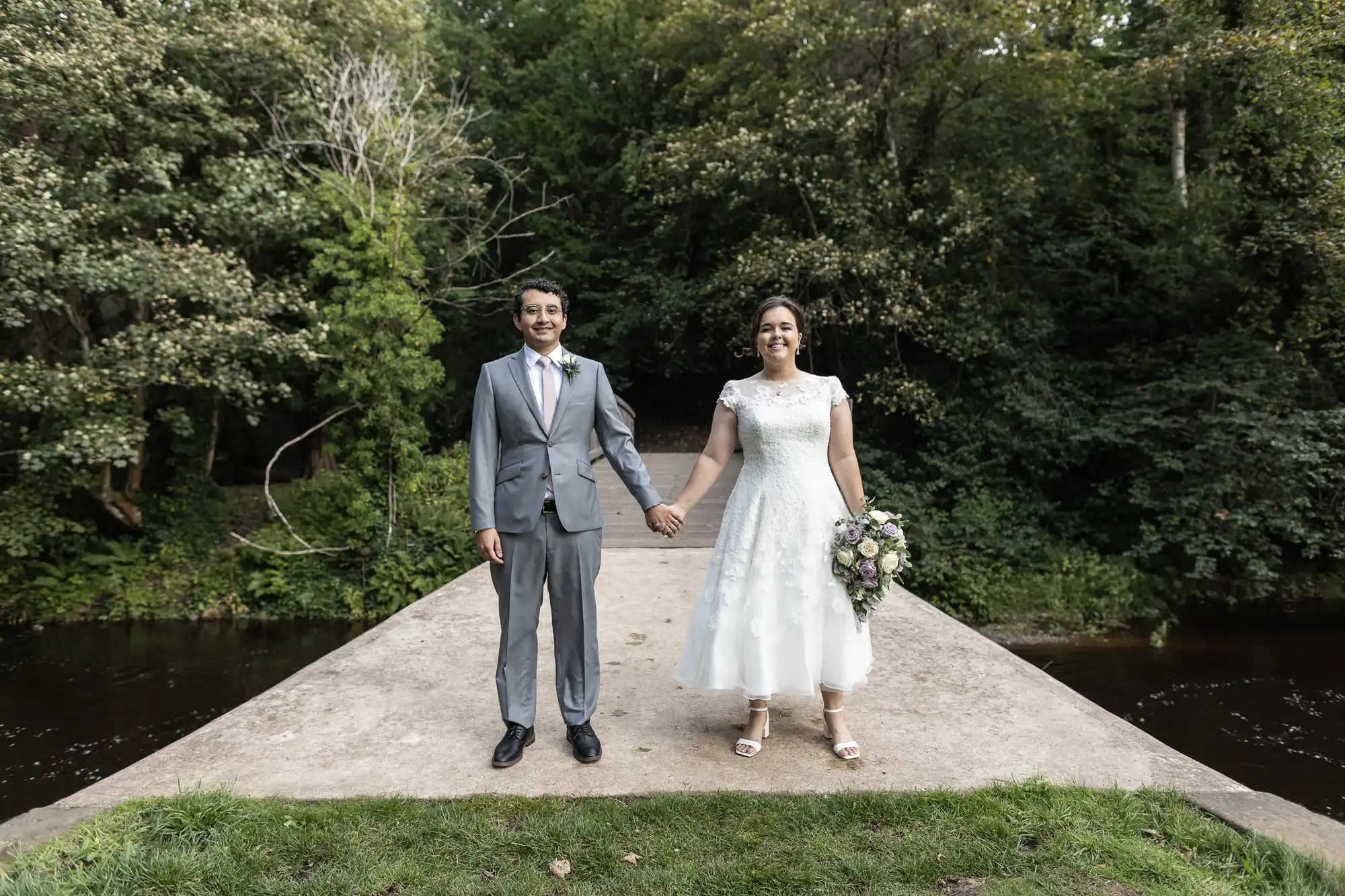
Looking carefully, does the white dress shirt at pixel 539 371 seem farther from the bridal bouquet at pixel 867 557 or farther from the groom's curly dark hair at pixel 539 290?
the bridal bouquet at pixel 867 557

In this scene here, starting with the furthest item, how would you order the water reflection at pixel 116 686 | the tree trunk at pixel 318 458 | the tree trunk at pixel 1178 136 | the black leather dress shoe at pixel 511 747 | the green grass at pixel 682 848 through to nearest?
the tree trunk at pixel 318 458
the tree trunk at pixel 1178 136
the water reflection at pixel 116 686
the black leather dress shoe at pixel 511 747
the green grass at pixel 682 848

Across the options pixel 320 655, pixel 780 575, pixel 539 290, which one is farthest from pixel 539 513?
pixel 320 655

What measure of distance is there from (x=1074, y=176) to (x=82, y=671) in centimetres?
1428

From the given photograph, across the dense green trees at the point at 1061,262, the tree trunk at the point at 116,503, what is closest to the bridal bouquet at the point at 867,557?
the dense green trees at the point at 1061,262

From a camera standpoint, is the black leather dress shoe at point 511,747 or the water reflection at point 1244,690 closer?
the black leather dress shoe at point 511,747

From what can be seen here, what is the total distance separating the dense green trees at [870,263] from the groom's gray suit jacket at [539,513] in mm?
6952

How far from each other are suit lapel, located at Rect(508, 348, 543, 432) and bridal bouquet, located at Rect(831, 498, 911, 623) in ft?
4.33

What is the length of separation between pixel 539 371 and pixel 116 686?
7120mm

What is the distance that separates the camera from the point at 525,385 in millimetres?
3348

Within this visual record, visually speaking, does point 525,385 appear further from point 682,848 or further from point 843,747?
Answer: point 843,747

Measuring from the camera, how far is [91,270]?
8289 mm

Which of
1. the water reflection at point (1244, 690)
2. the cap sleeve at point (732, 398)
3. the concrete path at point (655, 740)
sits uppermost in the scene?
the cap sleeve at point (732, 398)

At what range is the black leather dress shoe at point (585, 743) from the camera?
3318mm

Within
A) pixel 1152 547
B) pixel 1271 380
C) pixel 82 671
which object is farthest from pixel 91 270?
pixel 1271 380
